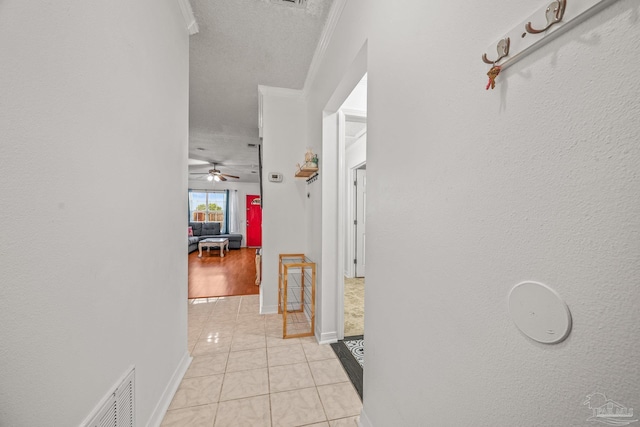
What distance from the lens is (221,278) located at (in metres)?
4.51

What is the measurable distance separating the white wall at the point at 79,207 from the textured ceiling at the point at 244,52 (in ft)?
2.04

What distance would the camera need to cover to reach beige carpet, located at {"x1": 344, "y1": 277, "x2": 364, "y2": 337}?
2.48m

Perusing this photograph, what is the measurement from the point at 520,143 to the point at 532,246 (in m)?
0.23

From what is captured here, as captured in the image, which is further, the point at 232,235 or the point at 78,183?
the point at 232,235

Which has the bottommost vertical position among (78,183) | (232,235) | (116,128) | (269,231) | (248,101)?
(232,235)

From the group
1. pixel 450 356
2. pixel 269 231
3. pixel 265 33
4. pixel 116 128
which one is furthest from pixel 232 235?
pixel 450 356

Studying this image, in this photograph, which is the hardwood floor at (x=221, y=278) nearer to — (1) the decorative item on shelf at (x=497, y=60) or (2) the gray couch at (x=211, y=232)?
(2) the gray couch at (x=211, y=232)

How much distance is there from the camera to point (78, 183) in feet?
2.54

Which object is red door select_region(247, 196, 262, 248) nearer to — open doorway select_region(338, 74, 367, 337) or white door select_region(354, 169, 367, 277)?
open doorway select_region(338, 74, 367, 337)

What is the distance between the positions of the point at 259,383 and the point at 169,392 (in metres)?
0.55

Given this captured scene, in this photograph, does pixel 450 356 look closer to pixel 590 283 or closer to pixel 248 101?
pixel 590 283

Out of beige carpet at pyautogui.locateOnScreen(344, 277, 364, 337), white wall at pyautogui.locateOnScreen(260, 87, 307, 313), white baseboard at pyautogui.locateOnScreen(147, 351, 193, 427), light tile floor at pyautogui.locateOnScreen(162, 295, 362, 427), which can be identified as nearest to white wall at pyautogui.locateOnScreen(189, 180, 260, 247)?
beige carpet at pyautogui.locateOnScreen(344, 277, 364, 337)

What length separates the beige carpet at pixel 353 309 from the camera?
248cm

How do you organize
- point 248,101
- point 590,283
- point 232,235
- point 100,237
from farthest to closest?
point 232,235
point 248,101
point 100,237
point 590,283
